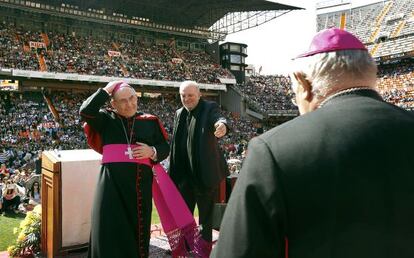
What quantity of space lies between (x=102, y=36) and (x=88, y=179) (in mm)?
38065

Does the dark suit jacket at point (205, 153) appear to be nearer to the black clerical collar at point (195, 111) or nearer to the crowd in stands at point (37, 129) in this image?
the black clerical collar at point (195, 111)

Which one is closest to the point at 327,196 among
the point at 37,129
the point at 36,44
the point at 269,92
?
the point at 37,129

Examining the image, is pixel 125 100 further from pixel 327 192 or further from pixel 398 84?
pixel 398 84

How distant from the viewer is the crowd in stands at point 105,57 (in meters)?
31.9

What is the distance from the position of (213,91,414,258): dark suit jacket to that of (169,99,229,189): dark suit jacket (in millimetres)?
3235

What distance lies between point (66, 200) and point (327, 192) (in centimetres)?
408

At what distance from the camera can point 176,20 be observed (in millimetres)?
45688

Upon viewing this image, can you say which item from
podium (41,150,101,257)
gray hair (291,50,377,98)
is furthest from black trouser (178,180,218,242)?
gray hair (291,50,377,98)

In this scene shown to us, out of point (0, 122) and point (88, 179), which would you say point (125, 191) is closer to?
point (88, 179)

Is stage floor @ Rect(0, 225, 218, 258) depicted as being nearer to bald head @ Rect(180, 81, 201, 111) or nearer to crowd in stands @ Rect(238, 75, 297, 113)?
bald head @ Rect(180, 81, 201, 111)

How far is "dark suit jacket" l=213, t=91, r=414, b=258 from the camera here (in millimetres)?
1076

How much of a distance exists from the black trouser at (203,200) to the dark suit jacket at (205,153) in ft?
0.37

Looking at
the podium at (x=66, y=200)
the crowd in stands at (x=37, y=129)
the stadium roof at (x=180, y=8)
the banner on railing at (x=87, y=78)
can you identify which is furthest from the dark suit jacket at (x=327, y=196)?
the stadium roof at (x=180, y=8)

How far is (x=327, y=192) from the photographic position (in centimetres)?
108
